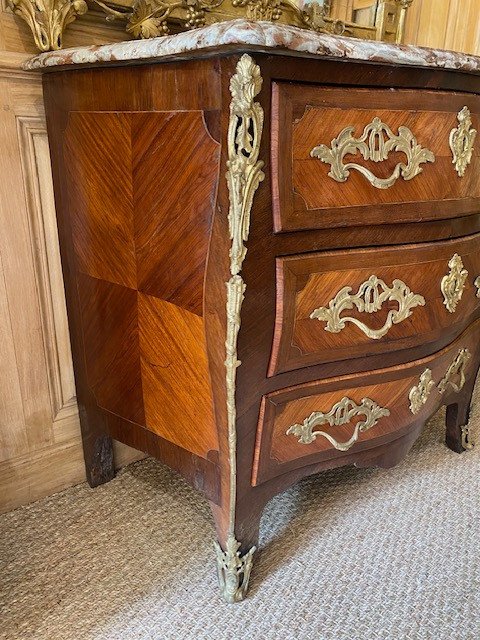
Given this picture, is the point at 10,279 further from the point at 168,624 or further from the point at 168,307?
the point at 168,624

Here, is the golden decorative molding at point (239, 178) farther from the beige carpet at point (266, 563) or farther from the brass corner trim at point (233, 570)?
the beige carpet at point (266, 563)

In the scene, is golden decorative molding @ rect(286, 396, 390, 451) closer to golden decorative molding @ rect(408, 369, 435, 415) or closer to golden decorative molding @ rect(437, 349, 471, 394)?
golden decorative molding @ rect(408, 369, 435, 415)

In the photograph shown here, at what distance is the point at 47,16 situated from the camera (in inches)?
34.4

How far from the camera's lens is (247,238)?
67 cm

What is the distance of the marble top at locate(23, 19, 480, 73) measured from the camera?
576 millimetres

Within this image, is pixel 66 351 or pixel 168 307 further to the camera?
pixel 66 351

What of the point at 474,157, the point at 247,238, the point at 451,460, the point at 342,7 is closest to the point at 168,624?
the point at 247,238

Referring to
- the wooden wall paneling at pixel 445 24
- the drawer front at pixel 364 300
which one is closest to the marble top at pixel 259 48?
the drawer front at pixel 364 300

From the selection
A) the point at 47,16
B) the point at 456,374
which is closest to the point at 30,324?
the point at 47,16

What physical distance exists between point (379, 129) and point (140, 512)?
825 mm

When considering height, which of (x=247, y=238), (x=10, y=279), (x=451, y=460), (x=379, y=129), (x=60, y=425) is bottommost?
(x=451, y=460)

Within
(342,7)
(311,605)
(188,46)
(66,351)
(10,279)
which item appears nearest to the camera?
(188,46)

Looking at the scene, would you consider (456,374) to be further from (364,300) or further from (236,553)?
(236,553)

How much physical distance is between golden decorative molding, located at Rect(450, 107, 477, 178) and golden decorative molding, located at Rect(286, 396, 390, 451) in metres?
0.40
